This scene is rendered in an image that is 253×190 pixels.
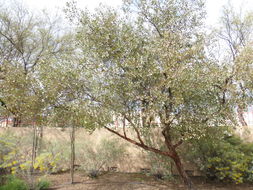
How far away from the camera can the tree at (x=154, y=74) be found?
16.9 ft

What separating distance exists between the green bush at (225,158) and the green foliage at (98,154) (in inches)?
108

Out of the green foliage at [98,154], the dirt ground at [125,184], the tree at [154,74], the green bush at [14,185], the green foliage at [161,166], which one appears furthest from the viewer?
the green foliage at [98,154]

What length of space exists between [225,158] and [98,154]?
4243mm

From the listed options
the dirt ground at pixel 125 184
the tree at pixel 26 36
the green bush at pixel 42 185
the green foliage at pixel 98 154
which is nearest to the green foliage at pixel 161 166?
the dirt ground at pixel 125 184

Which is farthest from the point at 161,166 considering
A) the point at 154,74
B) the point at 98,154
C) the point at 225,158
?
the point at 154,74

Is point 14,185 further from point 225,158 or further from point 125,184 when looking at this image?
point 225,158

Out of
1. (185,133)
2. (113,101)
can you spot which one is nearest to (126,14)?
(113,101)

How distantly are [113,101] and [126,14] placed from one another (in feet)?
9.47

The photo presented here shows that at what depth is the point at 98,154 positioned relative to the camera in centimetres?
792

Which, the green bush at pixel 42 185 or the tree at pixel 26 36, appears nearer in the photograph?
the green bush at pixel 42 185

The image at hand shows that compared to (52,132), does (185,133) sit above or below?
below

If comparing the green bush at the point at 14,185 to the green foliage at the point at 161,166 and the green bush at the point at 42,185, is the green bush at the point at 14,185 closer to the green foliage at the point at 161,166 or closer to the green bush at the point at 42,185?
the green bush at the point at 42,185

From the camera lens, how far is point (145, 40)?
20.1 feet

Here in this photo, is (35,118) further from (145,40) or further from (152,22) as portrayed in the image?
(152,22)
